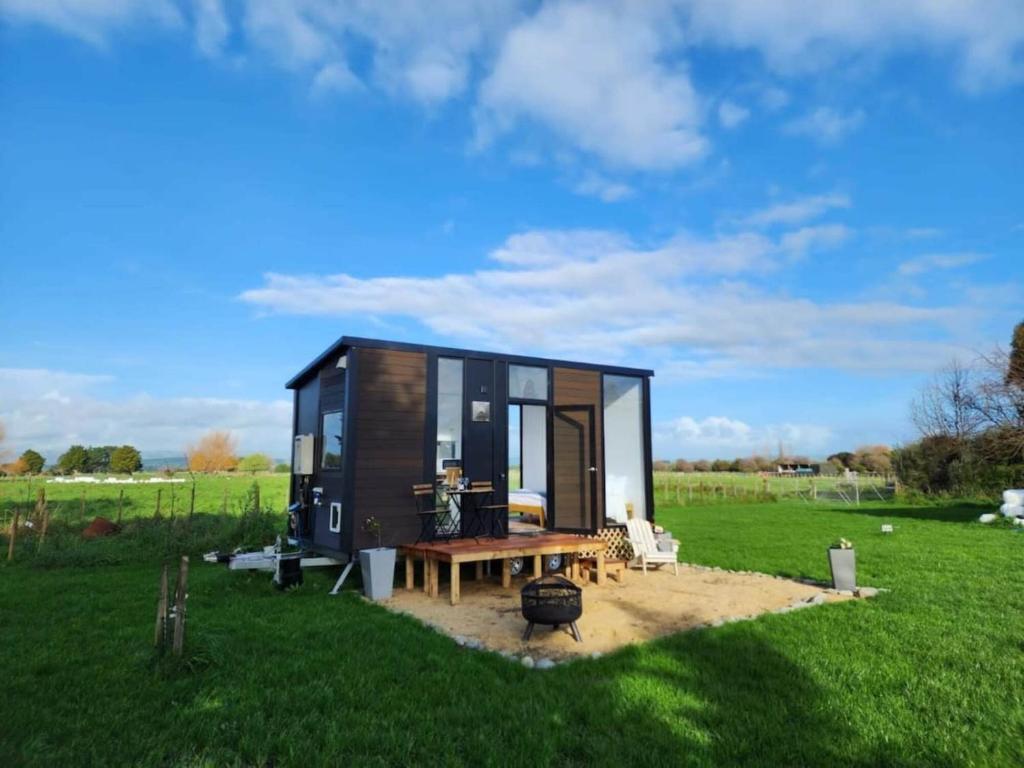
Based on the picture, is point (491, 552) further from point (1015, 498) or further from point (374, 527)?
point (1015, 498)

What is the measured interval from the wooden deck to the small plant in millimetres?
327

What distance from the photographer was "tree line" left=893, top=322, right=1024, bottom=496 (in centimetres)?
1778

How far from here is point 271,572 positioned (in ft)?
27.2

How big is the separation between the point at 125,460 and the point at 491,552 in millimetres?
47644

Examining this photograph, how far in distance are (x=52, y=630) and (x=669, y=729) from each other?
18.3ft

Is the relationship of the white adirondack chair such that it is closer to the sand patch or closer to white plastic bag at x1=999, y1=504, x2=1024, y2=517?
the sand patch

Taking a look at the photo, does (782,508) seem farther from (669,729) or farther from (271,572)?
(669,729)

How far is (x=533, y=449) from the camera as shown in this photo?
12.4m

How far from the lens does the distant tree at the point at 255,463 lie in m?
45.8

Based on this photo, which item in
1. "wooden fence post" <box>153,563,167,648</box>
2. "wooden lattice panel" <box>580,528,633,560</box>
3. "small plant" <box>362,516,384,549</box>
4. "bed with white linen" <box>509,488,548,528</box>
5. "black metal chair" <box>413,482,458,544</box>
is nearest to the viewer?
"wooden fence post" <box>153,563,167,648</box>

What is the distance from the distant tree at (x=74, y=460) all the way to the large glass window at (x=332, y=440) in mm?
44415

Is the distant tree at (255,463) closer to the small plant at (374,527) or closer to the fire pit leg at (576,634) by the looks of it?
the small plant at (374,527)

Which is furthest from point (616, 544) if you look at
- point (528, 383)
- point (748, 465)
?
point (748, 465)

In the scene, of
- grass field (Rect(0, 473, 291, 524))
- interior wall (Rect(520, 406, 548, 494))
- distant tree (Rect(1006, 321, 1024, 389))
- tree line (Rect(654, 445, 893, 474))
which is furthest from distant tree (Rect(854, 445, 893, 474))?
grass field (Rect(0, 473, 291, 524))
